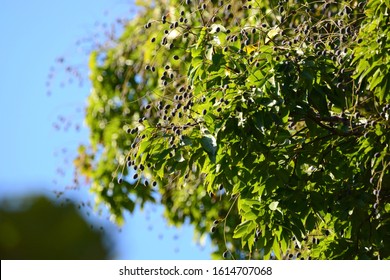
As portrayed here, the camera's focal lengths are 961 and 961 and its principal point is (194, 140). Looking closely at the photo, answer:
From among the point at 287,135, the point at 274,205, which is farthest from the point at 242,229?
the point at 287,135

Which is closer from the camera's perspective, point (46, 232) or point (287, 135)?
point (46, 232)

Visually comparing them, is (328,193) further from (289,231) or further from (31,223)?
(31,223)

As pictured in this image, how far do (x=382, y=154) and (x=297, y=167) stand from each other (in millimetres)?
332

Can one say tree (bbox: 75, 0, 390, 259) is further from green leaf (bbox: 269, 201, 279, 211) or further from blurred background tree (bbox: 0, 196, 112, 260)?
blurred background tree (bbox: 0, 196, 112, 260)

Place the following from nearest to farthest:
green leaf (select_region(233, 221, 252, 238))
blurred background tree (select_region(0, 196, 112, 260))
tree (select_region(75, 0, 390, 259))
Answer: blurred background tree (select_region(0, 196, 112, 260)) → tree (select_region(75, 0, 390, 259)) → green leaf (select_region(233, 221, 252, 238))

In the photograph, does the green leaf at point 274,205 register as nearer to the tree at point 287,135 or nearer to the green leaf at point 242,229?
the tree at point 287,135

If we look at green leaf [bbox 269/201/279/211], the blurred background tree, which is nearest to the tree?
green leaf [bbox 269/201/279/211]

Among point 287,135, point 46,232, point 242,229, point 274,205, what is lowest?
point 242,229

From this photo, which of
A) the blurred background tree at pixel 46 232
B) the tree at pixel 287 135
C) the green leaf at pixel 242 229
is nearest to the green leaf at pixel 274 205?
the tree at pixel 287 135

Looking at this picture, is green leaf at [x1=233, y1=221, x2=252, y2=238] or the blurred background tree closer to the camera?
the blurred background tree

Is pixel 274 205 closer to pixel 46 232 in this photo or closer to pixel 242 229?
pixel 242 229

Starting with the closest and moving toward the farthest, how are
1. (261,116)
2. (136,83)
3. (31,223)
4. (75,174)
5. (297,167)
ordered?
1. (31,223)
2. (261,116)
3. (297,167)
4. (75,174)
5. (136,83)

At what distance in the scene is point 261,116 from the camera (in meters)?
3.47
